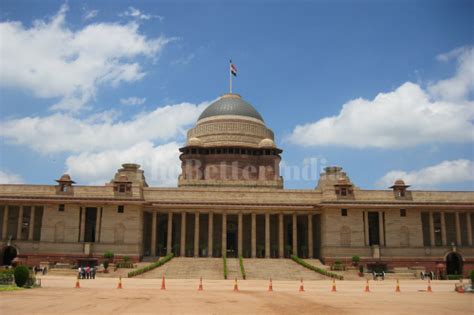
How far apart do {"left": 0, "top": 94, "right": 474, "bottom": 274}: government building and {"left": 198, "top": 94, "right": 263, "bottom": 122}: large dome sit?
20.8 meters

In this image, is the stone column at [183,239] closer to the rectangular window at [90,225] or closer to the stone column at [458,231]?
the rectangular window at [90,225]

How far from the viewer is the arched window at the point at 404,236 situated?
6375 centimetres

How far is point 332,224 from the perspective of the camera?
63438 mm

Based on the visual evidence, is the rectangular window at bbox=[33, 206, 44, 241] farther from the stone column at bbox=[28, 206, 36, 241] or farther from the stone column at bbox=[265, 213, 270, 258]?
the stone column at bbox=[265, 213, 270, 258]

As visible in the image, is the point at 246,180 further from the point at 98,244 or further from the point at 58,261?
the point at 58,261

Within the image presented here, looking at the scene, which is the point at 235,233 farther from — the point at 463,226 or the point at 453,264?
the point at 463,226

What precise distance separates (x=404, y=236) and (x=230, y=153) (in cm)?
2900

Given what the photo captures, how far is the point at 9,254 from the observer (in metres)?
62.8

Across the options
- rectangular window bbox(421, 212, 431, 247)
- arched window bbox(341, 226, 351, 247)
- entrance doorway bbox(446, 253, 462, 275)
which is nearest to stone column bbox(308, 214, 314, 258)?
arched window bbox(341, 226, 351, 247)

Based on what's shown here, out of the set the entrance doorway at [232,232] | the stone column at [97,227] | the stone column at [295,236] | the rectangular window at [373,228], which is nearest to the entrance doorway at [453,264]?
the rectangular window at [373,228]

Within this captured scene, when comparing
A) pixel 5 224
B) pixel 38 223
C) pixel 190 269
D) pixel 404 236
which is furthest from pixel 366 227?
pixel 5 224

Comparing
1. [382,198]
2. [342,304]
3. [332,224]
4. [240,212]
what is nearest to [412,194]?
[382,198]

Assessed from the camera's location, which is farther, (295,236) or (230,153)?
(230,153)

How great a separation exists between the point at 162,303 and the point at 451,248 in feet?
158
